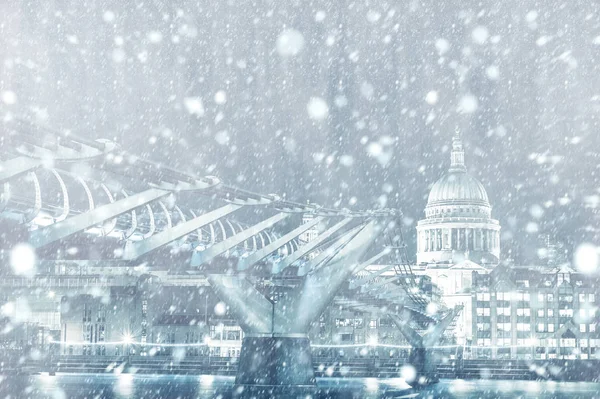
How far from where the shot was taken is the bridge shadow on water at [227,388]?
56.2 metres

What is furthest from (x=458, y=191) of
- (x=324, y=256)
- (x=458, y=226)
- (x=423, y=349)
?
(x=324, y=256)

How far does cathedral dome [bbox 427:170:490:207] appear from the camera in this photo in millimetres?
181163

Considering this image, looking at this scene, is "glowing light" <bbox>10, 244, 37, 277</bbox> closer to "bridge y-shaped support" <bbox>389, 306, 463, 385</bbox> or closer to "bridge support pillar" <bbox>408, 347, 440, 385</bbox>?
"bridge support pillar" <bbox>408, 347, 440, 385</bbox>

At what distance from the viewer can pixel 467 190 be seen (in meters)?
184

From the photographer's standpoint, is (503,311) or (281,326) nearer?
(281,326)

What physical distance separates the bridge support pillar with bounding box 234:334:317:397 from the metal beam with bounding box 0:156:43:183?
2369 cm

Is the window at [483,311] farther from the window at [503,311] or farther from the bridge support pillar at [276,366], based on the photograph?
the bridge support pillar at [276,366]

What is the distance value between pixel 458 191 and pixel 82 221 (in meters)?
155

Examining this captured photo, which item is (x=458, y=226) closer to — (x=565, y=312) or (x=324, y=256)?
(x=565, y=312)

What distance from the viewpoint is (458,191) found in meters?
183

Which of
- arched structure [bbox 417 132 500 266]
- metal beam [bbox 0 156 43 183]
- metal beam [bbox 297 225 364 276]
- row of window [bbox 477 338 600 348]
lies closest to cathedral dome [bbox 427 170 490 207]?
arched structure [bbox 417 132 500 266]

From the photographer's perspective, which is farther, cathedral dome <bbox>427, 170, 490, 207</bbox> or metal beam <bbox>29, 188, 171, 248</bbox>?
cathedral dome <bbox>427, 170, 490, 207</bbox>

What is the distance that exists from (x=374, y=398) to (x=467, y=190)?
427 ft

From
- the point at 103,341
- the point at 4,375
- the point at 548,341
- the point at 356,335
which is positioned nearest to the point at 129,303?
the point at 103,341
